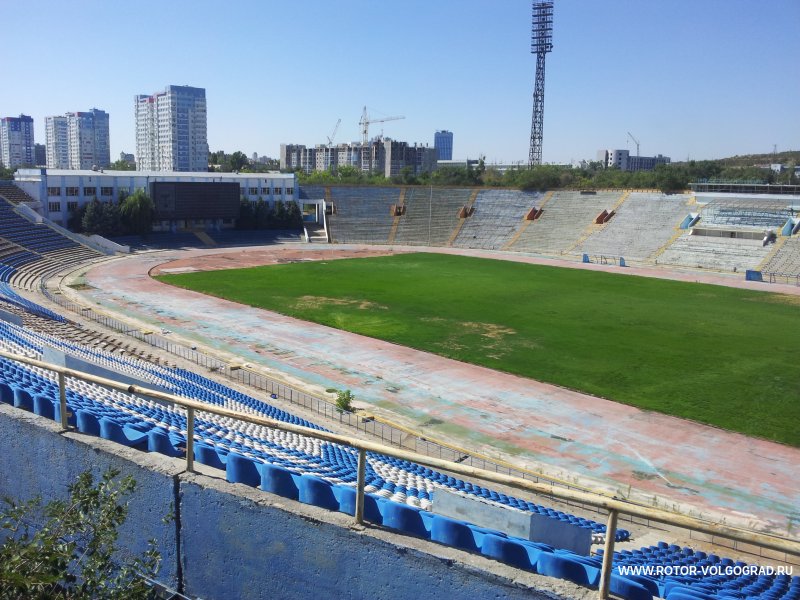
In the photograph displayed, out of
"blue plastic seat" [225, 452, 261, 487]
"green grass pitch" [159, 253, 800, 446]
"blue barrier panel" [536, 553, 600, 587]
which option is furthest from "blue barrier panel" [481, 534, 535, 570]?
"green grass pitch" [159, 253, 800, 446]

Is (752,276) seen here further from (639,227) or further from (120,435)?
(120,435)

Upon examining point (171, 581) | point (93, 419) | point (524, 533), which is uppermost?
point (93, 419)

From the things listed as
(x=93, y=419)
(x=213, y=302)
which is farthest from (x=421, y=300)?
(x=93, y=419)

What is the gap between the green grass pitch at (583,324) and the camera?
1168 inches

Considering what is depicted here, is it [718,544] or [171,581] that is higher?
[171,581]

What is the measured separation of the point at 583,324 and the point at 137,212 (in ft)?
186

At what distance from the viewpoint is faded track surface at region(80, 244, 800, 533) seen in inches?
824

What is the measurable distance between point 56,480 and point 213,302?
3964cm

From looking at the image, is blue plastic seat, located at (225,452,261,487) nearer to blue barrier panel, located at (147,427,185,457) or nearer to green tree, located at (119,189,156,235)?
blue barrier panel, located at (147,427,185,457)

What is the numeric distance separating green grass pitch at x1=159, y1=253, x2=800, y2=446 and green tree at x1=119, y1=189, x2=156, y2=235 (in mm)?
22141

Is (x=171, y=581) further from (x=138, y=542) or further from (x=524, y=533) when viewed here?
(x=524, y=533)

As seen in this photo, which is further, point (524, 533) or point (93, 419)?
point (93, 419)

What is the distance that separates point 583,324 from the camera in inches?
1692

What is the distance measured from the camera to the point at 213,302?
47906 millimetres
